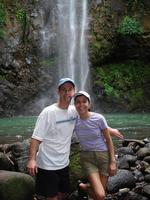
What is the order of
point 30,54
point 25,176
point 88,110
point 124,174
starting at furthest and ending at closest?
point 30,54 → point 124,174 → point 25,176 → point 88,110

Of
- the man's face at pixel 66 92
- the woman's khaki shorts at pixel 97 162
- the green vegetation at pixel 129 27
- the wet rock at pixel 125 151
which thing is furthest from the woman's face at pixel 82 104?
the green vegetation at pixel 129 27

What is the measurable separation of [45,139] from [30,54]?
20768 millimetres

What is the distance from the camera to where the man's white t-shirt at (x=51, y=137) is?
4.82 m

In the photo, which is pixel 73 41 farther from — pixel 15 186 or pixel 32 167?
pixel 32 167

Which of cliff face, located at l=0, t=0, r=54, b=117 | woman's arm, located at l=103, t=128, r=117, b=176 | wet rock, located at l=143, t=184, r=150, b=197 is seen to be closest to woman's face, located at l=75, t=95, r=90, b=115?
woman's arm, located at l=103, t=128, r=117, b=176

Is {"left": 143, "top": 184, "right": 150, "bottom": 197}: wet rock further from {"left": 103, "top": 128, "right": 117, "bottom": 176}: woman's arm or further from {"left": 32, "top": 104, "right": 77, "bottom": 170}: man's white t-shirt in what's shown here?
{"left": 32, "top": 104, "right": 77, "bottom": 170}: man's white t-shirt

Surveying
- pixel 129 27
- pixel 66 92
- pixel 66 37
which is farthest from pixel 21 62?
pixel 66 92

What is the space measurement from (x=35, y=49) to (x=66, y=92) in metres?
20.8

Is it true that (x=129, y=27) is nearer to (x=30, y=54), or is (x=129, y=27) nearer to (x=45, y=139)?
(x=30, y=54)

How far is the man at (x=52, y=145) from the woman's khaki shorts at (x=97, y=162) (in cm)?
50

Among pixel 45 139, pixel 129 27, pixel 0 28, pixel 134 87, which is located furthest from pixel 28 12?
pixel 45 139

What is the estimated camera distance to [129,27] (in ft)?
82.9

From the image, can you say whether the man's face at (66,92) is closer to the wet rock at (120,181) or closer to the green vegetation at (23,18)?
the wet rock at (120,181)

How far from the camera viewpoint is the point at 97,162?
5.40 meters
